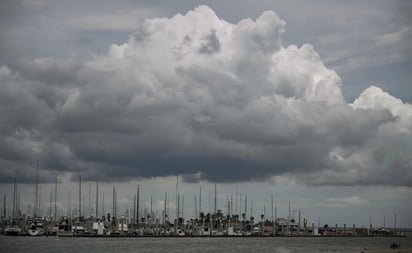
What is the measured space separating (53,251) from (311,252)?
6003cm

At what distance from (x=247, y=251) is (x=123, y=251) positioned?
29.7 m

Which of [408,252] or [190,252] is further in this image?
[190,252]

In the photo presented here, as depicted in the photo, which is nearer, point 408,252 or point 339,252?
point 408,252

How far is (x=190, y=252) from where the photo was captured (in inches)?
6122

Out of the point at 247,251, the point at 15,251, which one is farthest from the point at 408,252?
the point at 15,251

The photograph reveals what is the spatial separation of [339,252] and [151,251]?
4413cm

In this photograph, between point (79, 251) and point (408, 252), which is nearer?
point (408, 252)

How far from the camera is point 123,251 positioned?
6220 inches

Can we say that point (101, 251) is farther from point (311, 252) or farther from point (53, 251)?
point (311, 252)

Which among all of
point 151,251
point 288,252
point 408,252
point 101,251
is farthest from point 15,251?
point 408,252

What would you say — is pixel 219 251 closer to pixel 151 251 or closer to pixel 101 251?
pixel 151 251

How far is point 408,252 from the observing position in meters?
131

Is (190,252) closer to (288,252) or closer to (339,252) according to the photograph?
(288,252)

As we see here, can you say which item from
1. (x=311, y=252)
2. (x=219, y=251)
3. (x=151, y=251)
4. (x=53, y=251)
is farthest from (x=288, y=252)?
(x=53, y=251)
